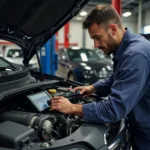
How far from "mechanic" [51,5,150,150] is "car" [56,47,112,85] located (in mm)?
4254

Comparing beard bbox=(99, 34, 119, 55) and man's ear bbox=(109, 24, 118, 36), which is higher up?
man's ear bbox=(109, 24, 118, 36)

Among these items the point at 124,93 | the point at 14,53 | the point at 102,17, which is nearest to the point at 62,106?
the point at 124,93

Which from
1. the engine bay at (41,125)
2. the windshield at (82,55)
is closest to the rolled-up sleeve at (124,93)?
the engine bay at (41,125)

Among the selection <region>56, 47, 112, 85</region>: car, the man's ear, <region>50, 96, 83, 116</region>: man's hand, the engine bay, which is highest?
the man's ear

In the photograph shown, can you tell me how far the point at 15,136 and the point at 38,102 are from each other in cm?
58

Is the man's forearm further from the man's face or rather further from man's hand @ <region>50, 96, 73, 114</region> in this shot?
the man's face

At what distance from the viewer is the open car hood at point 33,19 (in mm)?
2236

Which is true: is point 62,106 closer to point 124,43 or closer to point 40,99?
point 40,99

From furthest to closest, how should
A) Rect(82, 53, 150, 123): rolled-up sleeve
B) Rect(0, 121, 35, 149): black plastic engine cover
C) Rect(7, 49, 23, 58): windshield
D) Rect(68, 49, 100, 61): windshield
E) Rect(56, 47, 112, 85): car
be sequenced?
Rect(7, 49, 23, 58): windshield, Rect(68, 49, 100, 61): windshield, Rect(56, 47, 112, 85): car, Rect(82, 53, 150, 123): rolled-up sleeve, Rect(0, 121, 35, 149): black plastic engine cover

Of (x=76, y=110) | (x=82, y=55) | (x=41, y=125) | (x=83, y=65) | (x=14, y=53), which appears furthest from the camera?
(x=14, y=53)

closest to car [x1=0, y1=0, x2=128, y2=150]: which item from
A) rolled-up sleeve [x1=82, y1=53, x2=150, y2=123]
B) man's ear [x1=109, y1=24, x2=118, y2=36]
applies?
rolled-up sleeve [x1=82, y1=53, x2=150, y2=123]

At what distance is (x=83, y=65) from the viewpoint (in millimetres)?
6531

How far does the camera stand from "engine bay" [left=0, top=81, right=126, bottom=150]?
4.39 ft

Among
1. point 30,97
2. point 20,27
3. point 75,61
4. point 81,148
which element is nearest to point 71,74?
point 75,61
